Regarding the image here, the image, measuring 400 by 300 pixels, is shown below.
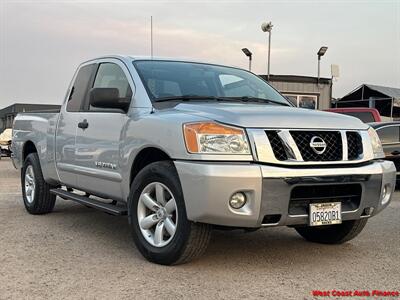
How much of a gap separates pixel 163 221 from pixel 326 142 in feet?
4.82

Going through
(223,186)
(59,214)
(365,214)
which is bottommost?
(59,214)

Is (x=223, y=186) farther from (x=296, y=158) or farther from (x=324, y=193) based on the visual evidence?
(x=324, y=193)

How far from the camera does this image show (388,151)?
10.6 metres

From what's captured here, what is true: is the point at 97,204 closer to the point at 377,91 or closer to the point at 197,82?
the point at 197,82

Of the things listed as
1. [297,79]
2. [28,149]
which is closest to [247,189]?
[28,149]

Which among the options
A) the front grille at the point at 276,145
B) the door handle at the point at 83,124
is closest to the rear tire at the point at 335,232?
the front grille at the point at 276,145

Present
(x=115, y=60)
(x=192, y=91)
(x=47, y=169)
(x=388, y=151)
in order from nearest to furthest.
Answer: (x=192, y=91) < (x=115, y=60) < (x=47, y=169) < (x=388, y=151)

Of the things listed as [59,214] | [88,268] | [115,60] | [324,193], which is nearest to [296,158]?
[324,193]

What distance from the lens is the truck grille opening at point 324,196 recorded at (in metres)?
4.01

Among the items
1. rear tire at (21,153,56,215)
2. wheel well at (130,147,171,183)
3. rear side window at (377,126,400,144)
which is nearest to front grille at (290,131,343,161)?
wheel well at (130,147,171,183)

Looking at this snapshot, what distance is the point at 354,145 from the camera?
14.4 feet

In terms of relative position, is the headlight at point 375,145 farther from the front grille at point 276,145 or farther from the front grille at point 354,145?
the front grille at point 276,145

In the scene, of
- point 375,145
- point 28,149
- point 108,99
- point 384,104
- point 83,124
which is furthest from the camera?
point 384,104

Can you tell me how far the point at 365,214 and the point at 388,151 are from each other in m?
6.69
